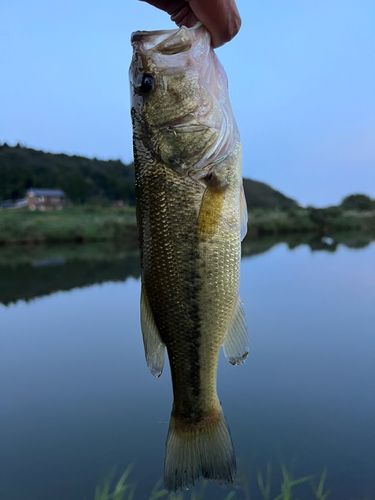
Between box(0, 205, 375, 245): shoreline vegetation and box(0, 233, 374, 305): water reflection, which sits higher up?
box(0, 205, 375, 245): shoreline vegetation

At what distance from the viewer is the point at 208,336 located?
5.79 ft

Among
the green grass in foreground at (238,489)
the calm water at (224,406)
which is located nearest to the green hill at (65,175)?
the calm water at (224,406)

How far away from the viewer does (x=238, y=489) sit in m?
5.72

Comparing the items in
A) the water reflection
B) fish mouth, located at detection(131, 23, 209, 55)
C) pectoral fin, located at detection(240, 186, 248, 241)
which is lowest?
the water reflection

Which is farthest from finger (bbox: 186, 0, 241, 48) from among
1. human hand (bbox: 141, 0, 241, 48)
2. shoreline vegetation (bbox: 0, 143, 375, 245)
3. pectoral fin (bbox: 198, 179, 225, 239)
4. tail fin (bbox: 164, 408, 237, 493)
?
shoreline vegetation (bbox: 0, 143, 375, 245)

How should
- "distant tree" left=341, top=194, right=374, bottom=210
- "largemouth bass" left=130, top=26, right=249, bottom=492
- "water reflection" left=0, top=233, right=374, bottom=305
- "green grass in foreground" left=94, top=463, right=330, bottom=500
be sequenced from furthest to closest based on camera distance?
"distant tree" left=341, top=194, right=374, bottom=210, "water reflection" left=0, top=233, right=374, bottom=305, "green grass in foreground" left=94, top=463, right=330, bottom=500, "largemouth bass" left=130, top=26, right=249, bottom=492

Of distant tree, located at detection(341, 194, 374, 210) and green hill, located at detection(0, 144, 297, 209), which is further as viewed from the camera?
distant tree, located at detection(341, 194, 374, 210)

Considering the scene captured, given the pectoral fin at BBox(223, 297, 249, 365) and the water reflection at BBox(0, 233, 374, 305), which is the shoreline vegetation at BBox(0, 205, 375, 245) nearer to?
the water reflection at BBox(0, 233, 374, 305)

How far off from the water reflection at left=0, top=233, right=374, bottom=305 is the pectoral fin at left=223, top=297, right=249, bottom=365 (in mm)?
16584

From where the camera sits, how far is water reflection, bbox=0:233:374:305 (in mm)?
18953

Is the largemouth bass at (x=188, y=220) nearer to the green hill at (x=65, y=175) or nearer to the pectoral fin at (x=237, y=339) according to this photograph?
the pectoral fin at (x=237, y=339)

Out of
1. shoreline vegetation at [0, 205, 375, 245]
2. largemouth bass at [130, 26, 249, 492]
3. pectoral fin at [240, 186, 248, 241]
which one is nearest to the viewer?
largemouth bass at [130, 26, 249, 492]

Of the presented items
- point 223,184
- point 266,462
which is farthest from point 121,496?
point 223,184

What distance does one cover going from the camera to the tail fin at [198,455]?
168cm
